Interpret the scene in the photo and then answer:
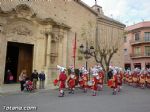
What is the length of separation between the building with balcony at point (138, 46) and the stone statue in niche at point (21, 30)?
27.6m

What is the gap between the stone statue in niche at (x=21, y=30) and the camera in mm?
18625

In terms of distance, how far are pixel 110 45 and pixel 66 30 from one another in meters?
7.73

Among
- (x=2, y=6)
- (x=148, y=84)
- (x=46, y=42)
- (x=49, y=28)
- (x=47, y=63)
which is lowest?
(x=148, y=84)

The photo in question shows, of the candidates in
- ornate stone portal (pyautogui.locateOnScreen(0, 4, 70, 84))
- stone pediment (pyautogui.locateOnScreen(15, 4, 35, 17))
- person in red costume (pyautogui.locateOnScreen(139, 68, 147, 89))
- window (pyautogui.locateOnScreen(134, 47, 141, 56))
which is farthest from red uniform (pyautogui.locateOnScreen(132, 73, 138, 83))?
window (pyautogui.locateOnScreen(134, 47, 141, 56))

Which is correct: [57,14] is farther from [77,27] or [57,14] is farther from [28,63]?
[28,63]

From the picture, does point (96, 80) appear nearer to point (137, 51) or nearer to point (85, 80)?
point (85, 80)

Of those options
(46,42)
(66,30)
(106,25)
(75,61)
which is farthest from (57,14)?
(106,25)

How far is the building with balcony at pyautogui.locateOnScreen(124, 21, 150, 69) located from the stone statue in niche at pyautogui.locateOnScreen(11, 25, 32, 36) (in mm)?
27628

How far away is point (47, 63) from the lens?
19922 millimetres

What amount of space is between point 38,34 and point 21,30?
1901 mm

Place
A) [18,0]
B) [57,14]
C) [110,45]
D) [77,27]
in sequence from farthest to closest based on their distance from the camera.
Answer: [110,45], [77,27], [57,14], [18,0]

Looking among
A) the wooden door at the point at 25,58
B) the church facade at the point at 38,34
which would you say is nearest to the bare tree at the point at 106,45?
the church facade at the point at 38,34

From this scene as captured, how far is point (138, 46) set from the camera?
42.5 m

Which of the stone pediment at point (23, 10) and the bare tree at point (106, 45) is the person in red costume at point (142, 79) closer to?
the bare tree at point (106, 45)
